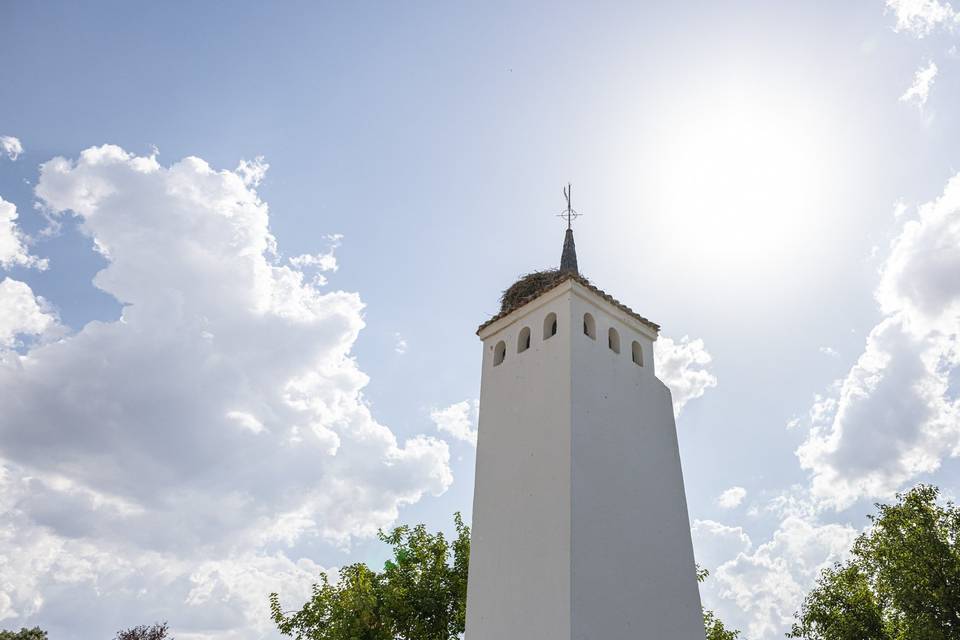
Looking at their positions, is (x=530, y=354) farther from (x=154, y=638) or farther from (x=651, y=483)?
(x=154, y=638)

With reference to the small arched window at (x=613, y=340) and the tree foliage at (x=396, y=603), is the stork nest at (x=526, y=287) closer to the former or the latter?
the small arched window at (x=613, y=340)

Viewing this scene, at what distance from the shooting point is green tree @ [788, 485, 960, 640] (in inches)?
695

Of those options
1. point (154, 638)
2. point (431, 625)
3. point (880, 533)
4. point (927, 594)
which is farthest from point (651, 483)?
point (154, 638)

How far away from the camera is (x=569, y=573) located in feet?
33.7

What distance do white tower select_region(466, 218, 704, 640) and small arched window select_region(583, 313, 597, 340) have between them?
0.02 meters

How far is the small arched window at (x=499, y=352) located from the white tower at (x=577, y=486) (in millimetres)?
44

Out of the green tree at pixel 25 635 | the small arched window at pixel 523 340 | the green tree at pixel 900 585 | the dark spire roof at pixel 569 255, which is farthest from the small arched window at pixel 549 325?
the green tree at pixel 25 635

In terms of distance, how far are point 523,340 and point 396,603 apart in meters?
8.83

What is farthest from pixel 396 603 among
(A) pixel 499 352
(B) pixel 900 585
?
(B) pixel 900 585

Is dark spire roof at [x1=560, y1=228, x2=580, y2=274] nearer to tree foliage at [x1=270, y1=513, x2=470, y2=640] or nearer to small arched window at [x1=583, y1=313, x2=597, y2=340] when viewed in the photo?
small arched window at [x1=583, y1=313, x2=597, y2=340]

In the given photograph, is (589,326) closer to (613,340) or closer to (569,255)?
(613,340)

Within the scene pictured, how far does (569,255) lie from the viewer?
18000mm

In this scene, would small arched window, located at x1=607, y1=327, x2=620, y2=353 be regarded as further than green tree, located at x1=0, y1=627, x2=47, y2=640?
No

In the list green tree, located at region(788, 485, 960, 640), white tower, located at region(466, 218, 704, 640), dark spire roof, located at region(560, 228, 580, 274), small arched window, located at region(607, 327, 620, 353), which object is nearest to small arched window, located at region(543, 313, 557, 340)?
white tower, located at region(466, 218, 704, 640)
